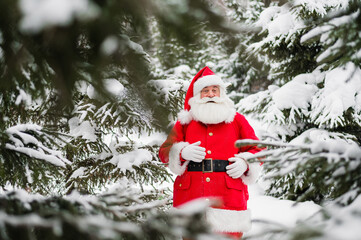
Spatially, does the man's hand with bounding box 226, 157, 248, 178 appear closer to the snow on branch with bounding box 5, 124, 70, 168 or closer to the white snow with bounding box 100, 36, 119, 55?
the snow on branch with bounding box 5, 124, 70, 168

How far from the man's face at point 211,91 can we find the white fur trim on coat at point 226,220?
3.26 ft

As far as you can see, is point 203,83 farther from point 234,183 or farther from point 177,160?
point 234,183

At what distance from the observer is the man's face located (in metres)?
2.67

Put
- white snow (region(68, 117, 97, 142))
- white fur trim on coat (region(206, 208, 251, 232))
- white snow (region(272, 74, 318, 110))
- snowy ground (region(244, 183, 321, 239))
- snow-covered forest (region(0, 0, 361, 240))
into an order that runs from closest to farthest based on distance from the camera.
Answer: snow-covered forest (region(0, 0, 361, 240))
white fur trim on coat (region(206, 208, 251, 232))
white snow (region(68, 117, 97, 142))
snowy ground (region(244, 183, 321, 239))
white snow (region(272, 74, 318, 110))

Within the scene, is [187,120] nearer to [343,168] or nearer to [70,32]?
[343,168]

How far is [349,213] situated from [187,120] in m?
1.97

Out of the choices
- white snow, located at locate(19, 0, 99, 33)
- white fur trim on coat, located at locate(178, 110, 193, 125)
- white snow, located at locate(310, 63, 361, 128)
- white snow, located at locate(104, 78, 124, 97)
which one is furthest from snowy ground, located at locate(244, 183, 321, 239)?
white snow, located at locate(19, 0, 99, 33)

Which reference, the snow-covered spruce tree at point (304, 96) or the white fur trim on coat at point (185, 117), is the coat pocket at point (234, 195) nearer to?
the snow-covered spruce tree at point (304, 96)

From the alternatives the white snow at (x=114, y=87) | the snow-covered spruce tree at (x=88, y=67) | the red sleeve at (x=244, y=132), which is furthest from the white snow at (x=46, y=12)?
the red sleeve at (x=244, y=132)

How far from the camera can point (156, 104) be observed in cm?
91

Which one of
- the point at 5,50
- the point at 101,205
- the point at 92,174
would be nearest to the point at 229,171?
the point at 92,174

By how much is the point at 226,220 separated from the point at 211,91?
112cm

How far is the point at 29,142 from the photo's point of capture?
1.63m

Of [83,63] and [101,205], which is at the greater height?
[83,63]
